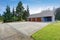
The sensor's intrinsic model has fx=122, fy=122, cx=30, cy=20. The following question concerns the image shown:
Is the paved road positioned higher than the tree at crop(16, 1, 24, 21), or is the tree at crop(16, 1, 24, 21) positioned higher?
the tree at crop(16, 1, 24, 21)

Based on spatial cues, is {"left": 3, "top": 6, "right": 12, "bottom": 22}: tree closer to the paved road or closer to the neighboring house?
the neighboring house

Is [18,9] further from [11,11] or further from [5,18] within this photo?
[5,18]

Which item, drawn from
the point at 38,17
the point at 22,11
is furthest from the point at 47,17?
the point at 22,11

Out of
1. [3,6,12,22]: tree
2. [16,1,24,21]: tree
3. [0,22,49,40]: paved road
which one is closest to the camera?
[0,22,49,40]: paved road

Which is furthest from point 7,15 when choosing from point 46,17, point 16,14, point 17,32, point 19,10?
point 17,32

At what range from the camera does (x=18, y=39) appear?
1003 centimetres

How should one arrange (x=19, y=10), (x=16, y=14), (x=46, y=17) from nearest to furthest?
1. (x=46, y=17)
2. (x=19, y=10)
3. (x=16, y=14)

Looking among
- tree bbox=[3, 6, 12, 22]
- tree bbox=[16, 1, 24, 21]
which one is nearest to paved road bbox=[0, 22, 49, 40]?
tree bbox=[3, 6, 12, 22]

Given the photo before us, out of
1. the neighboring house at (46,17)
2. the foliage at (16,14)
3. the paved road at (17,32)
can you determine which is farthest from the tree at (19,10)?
the paved road at (17,32)

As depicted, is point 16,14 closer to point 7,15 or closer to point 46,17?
point 7,15

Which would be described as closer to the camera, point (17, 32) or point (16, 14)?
point (17, 32)

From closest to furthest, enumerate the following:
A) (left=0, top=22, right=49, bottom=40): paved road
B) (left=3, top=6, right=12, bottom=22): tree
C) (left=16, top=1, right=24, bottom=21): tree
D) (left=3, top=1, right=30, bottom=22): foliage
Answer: (left=0, top=22, right=49, bottom=40): paved road
(left=3, top=6, right=12, bottom=22): tree
(left=3, top=1, right=30, bottom=22): foliage
(left=16, top=1, right=24, bottom=21): tree

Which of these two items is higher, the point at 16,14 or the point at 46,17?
the point at 16,14

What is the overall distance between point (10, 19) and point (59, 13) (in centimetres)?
1868
